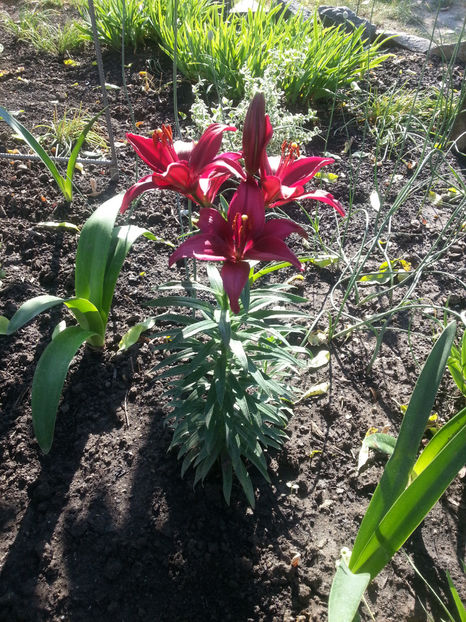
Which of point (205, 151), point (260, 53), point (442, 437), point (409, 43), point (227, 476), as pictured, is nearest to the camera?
point (205, 151)

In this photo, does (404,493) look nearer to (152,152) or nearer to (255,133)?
(255,133)

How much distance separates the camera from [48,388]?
1.46 metres

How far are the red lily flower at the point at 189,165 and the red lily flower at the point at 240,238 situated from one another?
85 millimetres

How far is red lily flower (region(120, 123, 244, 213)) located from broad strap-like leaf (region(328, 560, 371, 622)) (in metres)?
0.98

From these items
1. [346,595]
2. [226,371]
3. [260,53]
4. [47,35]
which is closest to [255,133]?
[226,371]

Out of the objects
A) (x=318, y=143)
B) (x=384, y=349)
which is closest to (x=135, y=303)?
(x=384, y=349)

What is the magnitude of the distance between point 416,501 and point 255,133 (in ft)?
3.00

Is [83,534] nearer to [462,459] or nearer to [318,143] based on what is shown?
[462,459]

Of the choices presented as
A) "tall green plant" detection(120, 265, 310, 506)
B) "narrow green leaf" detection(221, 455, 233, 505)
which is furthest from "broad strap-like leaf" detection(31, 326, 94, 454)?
"narrow green leaf" detection(221, 455, 233, 505)

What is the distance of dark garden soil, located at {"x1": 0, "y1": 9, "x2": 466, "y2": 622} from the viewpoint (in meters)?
1.38

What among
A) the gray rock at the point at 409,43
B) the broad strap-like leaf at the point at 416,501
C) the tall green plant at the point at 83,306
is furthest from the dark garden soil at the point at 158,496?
the gray rock at the point at 409,43

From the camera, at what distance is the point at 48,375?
4.85 feet

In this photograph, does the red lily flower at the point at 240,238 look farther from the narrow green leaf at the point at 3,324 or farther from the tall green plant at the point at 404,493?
the narrow green leaf at the point at 3,324

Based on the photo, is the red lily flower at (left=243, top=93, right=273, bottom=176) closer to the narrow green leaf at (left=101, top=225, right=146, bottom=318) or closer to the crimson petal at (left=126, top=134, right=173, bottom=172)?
the crimson petal at (left=126, top=134, right=173, bottom=172)
